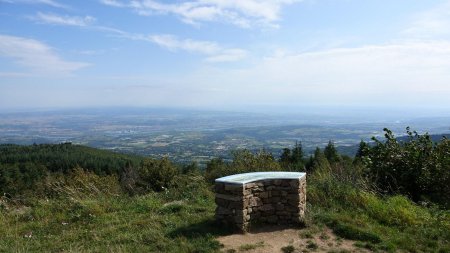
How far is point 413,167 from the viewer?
8469 mm

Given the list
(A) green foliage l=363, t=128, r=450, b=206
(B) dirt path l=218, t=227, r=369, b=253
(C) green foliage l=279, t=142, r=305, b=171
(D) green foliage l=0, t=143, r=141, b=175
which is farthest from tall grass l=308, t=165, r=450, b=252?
(D) green foliage l=0, t=143, r=141, b=175

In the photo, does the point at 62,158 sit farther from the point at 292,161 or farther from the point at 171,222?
the point at 171,222

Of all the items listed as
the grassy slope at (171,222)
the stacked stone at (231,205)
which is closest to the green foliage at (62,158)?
the grassy slope at (171,222)

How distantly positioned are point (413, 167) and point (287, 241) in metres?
4.66

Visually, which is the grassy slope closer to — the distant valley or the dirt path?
the dirt path

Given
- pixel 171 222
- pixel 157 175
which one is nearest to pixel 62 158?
pixel 157 175

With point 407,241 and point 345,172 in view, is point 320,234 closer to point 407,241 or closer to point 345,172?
point 407,241

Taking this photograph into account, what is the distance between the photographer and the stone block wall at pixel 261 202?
19.0 feet

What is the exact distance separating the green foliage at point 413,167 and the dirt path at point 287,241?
11.1 feet

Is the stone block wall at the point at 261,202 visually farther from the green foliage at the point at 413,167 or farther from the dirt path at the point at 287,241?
the green foliage at the point at 413,167

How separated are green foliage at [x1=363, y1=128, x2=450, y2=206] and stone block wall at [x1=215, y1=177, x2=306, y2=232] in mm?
3302

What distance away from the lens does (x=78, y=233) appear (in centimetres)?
587

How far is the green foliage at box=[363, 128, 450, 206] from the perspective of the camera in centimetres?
807

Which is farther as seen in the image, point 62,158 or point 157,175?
point 62,158
